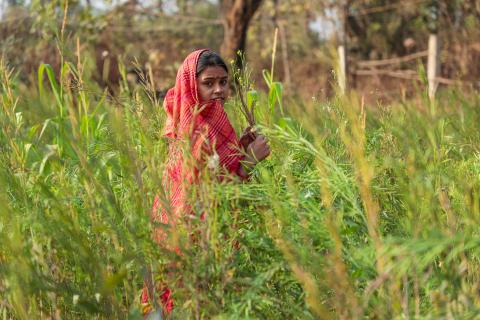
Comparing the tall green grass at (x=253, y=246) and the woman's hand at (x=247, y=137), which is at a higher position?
the woman's hand at (x=247, y=137)

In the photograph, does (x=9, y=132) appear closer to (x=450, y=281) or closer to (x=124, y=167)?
(x=124, y=167)

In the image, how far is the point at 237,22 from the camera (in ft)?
18.9

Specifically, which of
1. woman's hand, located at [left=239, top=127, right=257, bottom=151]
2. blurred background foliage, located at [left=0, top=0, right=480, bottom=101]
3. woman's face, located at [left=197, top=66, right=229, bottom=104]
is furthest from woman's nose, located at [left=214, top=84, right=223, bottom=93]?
blurred background foliage, located at [left=0, top=0, right=480, bottom=101]

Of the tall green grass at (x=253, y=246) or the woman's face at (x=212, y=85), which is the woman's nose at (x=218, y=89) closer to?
the woman's face at (x=212, y=85)

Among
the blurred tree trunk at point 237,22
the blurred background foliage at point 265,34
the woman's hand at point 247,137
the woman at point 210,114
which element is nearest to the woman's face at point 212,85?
the woman at point 210,114

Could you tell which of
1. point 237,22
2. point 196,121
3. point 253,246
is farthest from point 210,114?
point 237,22

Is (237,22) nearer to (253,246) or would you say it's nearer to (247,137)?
(247,137)

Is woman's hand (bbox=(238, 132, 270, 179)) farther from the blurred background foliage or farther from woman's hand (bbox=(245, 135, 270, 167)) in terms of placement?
the blurred background foliage

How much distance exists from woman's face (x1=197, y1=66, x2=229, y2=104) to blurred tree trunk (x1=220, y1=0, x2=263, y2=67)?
146 inches

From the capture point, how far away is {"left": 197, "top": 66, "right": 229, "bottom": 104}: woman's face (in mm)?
1965

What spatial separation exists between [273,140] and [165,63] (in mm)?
9404

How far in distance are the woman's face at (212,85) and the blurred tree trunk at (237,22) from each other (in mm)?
3700

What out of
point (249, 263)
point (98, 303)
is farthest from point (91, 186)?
point (249, 263)

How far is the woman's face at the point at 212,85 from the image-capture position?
77.4 inches
